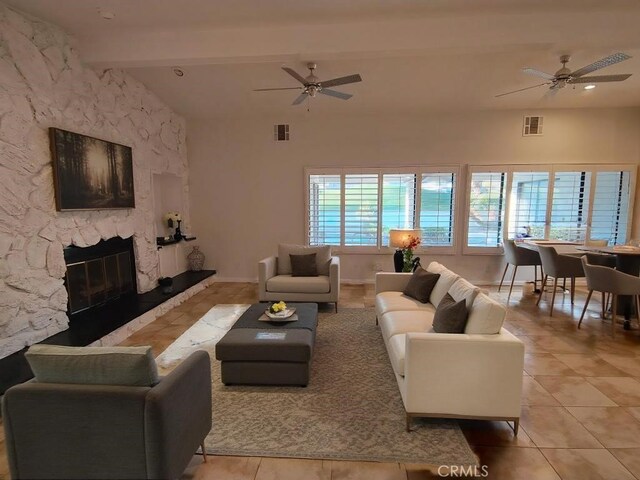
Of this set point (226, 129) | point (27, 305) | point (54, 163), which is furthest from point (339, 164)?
point (27, 305)

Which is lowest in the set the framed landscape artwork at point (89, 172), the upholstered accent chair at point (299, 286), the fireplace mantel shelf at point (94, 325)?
the fireplace mantel shelf at point (94, 325)

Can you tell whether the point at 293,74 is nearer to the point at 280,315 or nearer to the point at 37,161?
the point at 280,315

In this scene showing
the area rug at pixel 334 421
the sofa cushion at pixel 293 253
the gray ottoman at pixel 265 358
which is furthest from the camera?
the sofa cushion at pixel 293 253

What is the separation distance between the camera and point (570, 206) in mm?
5953

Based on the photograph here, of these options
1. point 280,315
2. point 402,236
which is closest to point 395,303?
point 280,315

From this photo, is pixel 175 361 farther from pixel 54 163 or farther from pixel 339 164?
pixel 339 164

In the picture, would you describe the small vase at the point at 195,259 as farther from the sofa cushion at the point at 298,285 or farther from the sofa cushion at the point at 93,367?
the sofa cushion at the point at 93,367

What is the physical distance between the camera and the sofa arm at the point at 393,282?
411cm

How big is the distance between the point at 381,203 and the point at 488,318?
413 cm

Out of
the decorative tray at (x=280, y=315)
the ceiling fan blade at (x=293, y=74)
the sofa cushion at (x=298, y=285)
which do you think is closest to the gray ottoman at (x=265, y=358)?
the decorative tray at (x=280, y=315)

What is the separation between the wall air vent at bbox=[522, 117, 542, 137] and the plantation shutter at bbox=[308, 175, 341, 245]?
343 cm

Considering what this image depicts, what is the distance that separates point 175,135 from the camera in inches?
237
